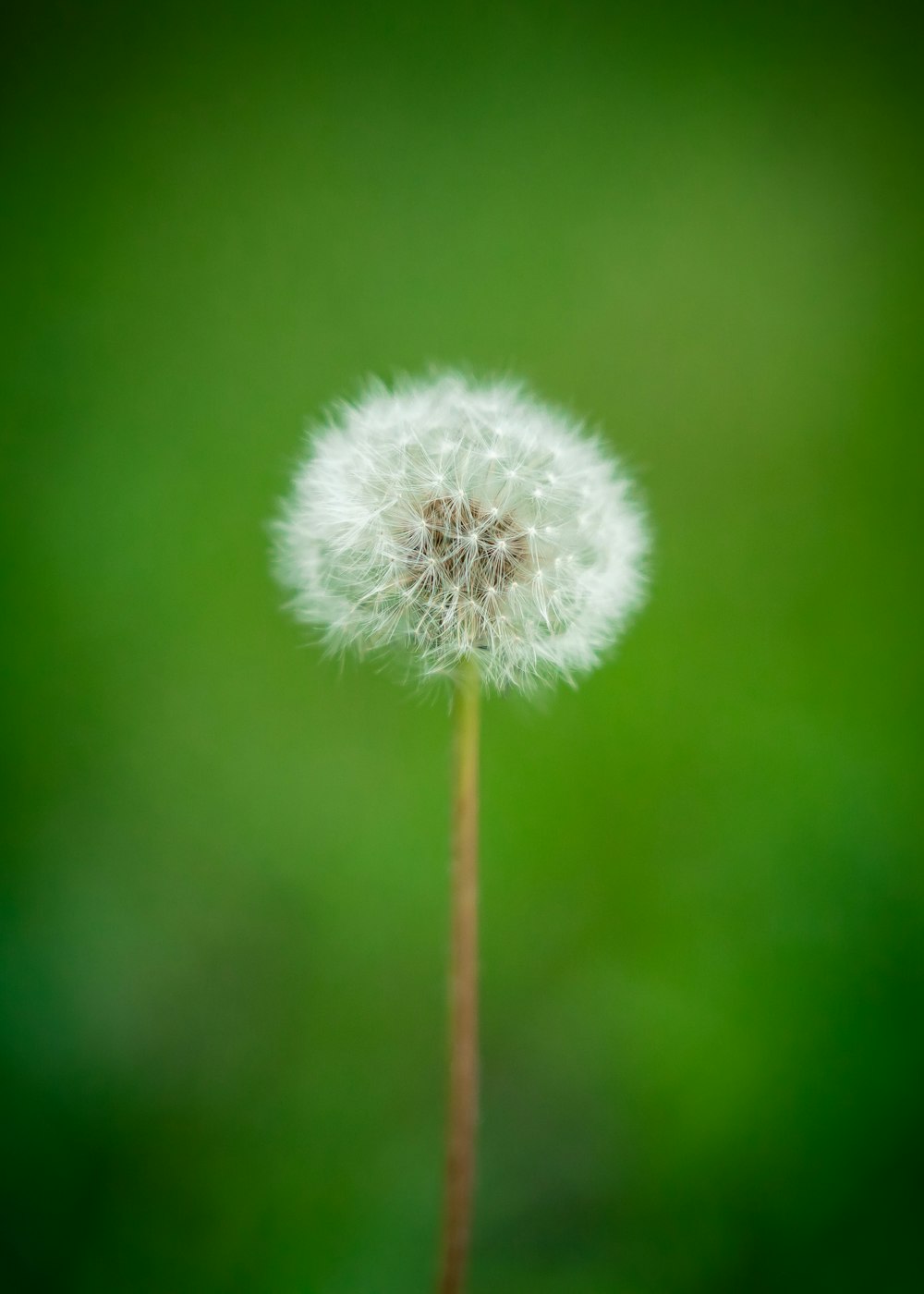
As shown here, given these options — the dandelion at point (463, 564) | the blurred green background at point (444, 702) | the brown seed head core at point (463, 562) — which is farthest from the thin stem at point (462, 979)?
the blurred green background at point (444, 702)

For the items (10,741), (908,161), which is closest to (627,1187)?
(10,741)

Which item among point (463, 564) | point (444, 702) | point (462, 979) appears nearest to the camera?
point (462, 979)

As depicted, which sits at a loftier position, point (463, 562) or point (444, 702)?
point (444, 702)

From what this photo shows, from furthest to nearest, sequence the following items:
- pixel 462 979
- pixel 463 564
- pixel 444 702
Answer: pixel 444 702 < pixel 463 564 < pixel 462 979

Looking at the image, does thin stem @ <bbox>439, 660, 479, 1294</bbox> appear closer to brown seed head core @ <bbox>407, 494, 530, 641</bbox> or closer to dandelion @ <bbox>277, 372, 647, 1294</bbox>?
dandelion @ <bbox>277, 372, 647, 1294</bbox>

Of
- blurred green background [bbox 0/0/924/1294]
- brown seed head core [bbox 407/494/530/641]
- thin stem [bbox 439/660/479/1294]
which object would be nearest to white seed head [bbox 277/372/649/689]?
brown seed head core [bbox 407/494/530/641]

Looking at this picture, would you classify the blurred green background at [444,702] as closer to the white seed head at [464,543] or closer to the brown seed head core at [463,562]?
the white seed head at [464,543]

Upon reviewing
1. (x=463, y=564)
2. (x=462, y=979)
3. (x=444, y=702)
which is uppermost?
(x=444, y=702)

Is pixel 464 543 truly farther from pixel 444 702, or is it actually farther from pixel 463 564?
pixel 444 702

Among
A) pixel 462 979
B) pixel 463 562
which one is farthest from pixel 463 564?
pixel 462 979
